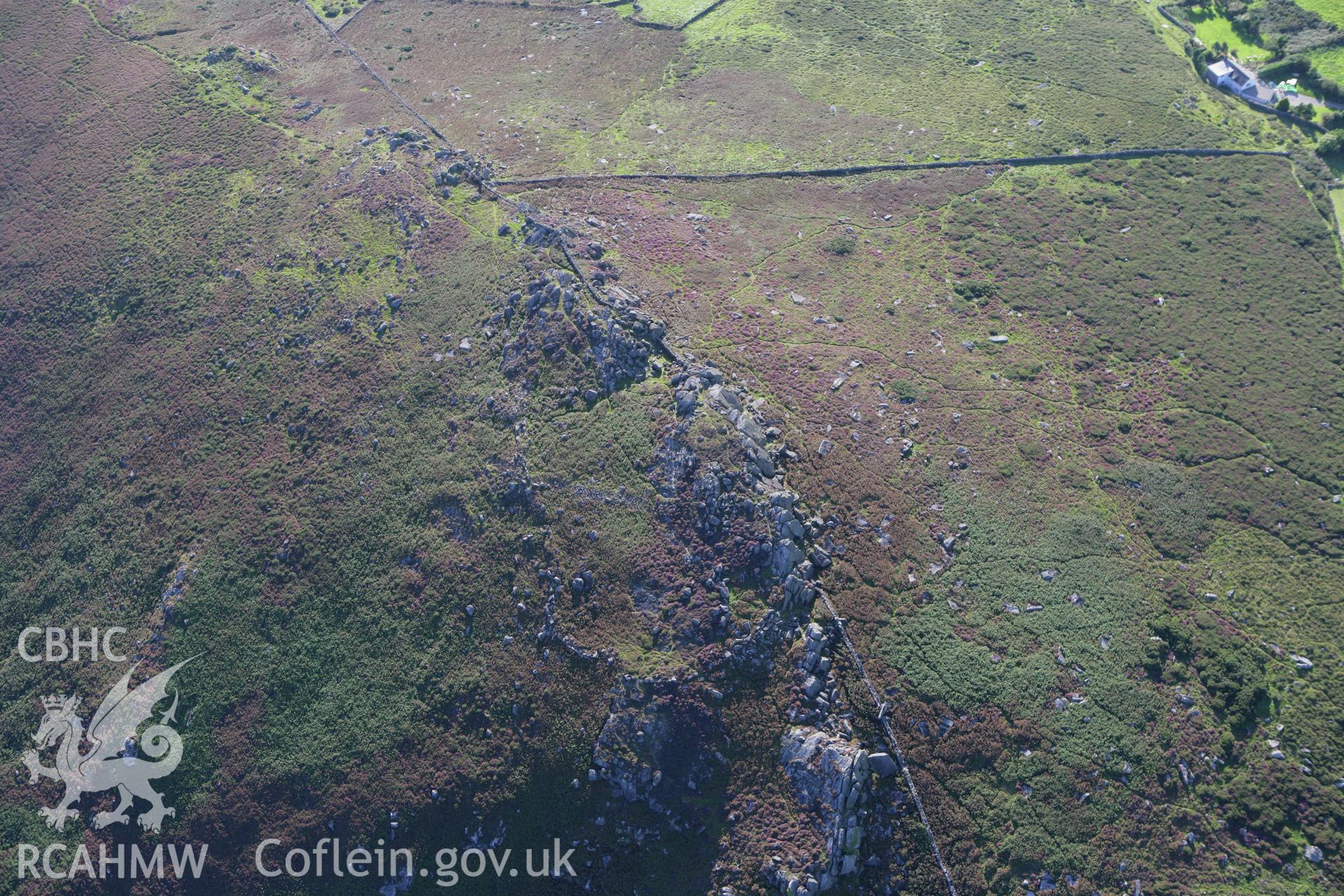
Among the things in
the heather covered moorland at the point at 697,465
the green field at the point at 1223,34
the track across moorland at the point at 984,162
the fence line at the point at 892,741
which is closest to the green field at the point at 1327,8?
the heather covered moorland at the point at 697,465

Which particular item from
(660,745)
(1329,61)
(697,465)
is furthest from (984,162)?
(660,745)

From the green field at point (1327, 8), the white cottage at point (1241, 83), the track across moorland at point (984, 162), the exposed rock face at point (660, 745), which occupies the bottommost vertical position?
the exposed rock face at point (660, 745)

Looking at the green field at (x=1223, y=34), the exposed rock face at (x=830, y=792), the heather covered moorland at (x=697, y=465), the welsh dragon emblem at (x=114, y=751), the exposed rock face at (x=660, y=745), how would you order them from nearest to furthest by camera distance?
the exposed rock face at (x=830, y=792) < the exposed rock face at (x=660, y=745) < the heather covered moorland at (x=697, y=465) < the welsh dragon emblem at (x=114, y=751) < the green field at (x=1223, y=34)

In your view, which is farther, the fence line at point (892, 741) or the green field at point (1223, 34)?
the green field at point (1223, 34)

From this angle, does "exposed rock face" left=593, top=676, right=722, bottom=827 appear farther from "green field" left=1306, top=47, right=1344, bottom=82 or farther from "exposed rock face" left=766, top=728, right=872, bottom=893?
"green field" left=1306, top=47, right=1344, bottom=82

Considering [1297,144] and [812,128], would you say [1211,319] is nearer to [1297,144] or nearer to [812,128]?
[1297,144]

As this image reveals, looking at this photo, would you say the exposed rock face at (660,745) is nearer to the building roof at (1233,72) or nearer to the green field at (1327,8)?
the building roof at (1233,72)

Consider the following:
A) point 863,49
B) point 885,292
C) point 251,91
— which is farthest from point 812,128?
point 251,91

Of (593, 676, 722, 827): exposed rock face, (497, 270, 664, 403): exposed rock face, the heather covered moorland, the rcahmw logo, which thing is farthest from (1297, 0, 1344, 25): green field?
the rcahmw logo
